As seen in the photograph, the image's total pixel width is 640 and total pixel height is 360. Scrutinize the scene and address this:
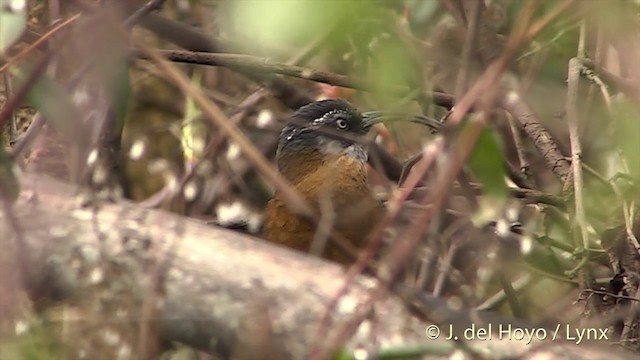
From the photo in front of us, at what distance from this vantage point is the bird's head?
177 inches

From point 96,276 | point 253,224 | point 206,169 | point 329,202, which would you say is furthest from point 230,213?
Answer: point 96,276

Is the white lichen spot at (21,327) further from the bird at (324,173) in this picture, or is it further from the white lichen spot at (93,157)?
the bird at (324,173)

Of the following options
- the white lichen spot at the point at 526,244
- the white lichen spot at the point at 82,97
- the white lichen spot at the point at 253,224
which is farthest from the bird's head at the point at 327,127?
the white lichen spot at the point at 82,97

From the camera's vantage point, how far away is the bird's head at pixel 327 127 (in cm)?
449

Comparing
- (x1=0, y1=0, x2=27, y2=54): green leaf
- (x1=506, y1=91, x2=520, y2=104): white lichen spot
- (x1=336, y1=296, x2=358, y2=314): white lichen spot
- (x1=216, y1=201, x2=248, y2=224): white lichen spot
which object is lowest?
(x1=216, y1=201, x2=248, y2=224): white lichen spot

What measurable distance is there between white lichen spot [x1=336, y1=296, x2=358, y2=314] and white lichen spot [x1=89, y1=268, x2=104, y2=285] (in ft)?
2.05

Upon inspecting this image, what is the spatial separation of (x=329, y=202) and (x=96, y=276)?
0.96 metres

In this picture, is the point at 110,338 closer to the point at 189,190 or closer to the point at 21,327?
the point at 21,327

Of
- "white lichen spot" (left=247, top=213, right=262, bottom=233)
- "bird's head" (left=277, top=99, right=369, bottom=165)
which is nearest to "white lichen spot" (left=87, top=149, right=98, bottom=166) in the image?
"white lichen spot" (left=247, top=213, right=262, bottom=233)

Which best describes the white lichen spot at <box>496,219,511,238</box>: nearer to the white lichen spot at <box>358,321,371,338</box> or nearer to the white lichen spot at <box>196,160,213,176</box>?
the white lichen spot at <box>358,321,371,338</box>

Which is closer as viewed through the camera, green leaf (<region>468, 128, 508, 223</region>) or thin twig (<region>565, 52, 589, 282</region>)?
green leaf (<region>468, 128, 508, 223</region>)

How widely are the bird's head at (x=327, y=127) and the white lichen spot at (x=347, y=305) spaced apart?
6.49 feet

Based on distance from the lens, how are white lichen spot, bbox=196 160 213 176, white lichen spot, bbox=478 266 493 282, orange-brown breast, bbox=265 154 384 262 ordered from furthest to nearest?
white lichen spot, bbox=196 160 213 176 < white lichen spot, bbox=478 266 493 282 < orange-brown breast, bbox=265 154 384 262

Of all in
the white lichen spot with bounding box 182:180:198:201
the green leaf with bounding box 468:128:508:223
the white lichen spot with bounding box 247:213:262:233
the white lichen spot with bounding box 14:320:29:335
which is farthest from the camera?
the white lichen spot with bounding box 247:213:262:233
